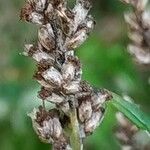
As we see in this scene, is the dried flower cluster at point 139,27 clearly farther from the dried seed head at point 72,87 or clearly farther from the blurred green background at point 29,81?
the blurred green background at point 29,81

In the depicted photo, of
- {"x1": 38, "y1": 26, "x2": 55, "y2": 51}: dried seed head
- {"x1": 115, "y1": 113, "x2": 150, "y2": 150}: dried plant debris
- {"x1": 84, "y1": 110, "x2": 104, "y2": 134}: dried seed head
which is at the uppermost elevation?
{"x1": 38, "y1": 26, "x2": 55, "y2": 51}: dried seed head

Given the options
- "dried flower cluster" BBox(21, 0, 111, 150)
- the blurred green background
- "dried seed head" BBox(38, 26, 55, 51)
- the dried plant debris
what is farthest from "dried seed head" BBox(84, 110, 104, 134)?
the blurred green background

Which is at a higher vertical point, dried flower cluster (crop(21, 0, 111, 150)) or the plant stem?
dried flower cluster (crop(21, 0, 111, 150))

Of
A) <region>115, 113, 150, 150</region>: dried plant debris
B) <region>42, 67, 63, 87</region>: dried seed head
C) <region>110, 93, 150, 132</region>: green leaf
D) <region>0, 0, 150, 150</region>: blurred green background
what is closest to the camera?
<region>42, 67, 63, 87</region>: dried seed head

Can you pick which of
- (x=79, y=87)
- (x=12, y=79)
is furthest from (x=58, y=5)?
(x=12, y=79)

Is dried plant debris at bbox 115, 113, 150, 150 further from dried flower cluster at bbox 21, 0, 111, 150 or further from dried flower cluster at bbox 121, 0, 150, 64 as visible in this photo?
dried flower cluster at bbox 21, 0, 111, 150

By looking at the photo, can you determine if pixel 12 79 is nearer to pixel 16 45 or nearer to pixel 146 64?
pixel 16 45

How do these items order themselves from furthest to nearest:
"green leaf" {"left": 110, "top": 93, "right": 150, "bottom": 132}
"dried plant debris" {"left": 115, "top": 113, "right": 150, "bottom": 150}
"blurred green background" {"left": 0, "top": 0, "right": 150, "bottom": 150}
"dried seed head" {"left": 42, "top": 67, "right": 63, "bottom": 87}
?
"blurred green background" {"left": 0, "top": 0, "right": 150, "bottom": 150} < "dried plant debris" {"left": 115, "top": 113, "right": 150, "bottom": 150} < "green leaf" {"left": 110, "top": 93, "right": 150, "bottom": 132} < "dried seed head" {"left": 42, "top": 67, "right": 63, "bottom": 87}

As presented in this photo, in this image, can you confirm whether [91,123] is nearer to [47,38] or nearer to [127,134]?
[47,38]
